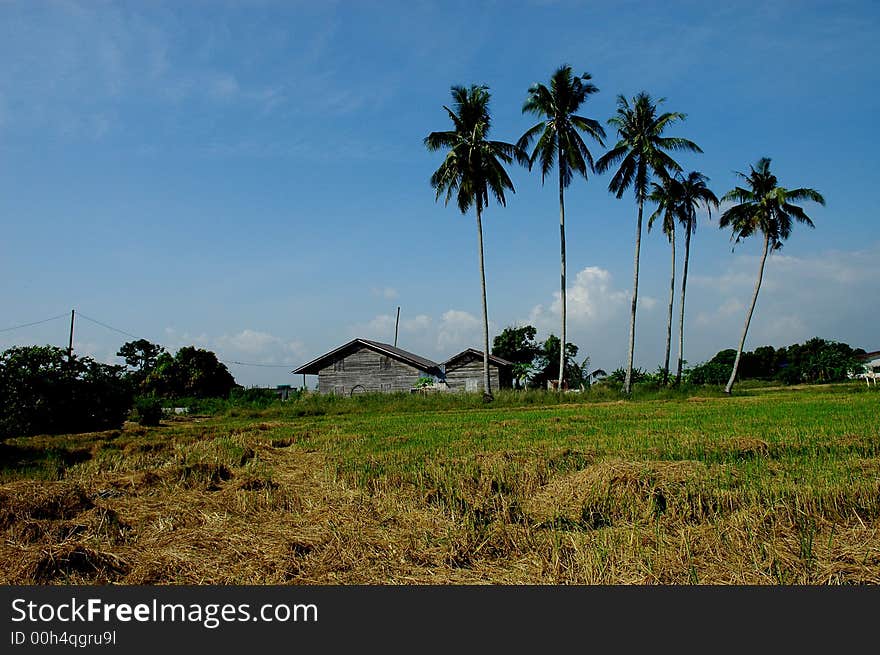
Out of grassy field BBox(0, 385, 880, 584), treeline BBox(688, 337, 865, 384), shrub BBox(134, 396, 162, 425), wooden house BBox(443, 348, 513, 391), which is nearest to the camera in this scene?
grassy field BBox(0, 385, 880, 584)

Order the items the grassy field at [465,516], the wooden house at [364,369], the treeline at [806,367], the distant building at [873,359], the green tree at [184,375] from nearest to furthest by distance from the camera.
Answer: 1. the grassy field at [465,516]
2. the wooden house at [364,369]
3. the green tree at [184,375]
4. the treeline at [806,367]
5. the distant building at [873,359]

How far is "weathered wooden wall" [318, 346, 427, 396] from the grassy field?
97.6ft

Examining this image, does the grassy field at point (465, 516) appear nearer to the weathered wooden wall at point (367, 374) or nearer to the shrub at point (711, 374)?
the weathered wooden wall at point (367, 374)

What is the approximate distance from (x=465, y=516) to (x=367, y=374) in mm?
36340

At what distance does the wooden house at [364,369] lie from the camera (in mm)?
42250

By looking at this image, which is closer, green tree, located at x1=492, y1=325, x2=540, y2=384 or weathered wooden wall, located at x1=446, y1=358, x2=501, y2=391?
weathered wooden wall, located at x1=446, y1=358, x2=501, y2=391

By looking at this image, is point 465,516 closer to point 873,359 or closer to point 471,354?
point 471,354

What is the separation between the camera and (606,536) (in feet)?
18.1

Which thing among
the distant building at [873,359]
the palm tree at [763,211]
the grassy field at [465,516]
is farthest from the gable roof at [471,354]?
the distant building at [873,359]

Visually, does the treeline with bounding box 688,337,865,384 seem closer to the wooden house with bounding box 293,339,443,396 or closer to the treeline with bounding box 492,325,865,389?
the treeline with bounding box 492,325,865,389

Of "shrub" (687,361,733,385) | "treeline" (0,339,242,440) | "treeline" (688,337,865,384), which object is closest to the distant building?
"treeline" (688,337,865,384)

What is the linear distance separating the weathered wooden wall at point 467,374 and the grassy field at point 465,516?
3247cm

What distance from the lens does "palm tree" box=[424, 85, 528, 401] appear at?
108ft

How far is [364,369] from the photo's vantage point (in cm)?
4250
